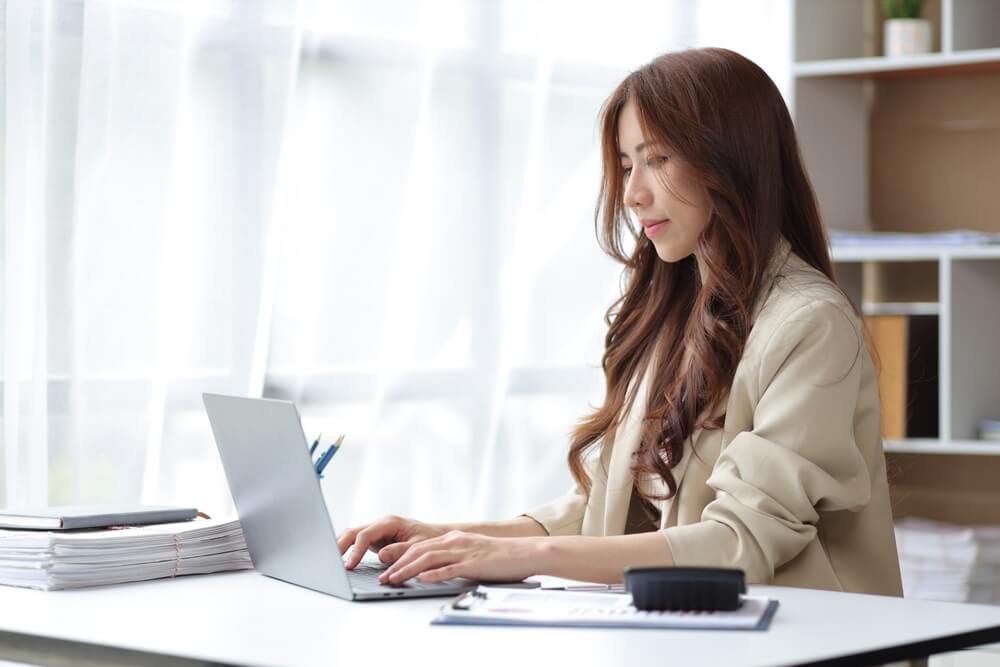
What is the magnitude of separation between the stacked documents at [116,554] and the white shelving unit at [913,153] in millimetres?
2176

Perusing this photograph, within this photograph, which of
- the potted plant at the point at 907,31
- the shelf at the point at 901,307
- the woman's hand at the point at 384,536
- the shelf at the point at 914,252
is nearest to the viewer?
the woman's hand at the point at 384,536

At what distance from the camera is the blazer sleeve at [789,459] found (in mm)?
1594

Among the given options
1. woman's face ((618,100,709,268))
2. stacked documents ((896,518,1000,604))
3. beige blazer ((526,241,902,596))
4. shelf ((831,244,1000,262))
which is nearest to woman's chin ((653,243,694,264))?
woman's face ((618,100,709,268))

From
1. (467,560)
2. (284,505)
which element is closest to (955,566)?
(467,560)

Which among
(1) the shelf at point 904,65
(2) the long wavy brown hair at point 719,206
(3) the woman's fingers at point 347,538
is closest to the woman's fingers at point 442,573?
(3) the woman's fingers at point 347,538

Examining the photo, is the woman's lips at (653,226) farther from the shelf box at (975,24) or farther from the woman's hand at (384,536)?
the shelf box at (975,24)

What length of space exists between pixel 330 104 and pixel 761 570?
1.80 m

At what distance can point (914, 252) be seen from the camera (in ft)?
10.9

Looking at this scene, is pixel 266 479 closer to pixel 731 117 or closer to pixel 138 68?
pixel 731 117

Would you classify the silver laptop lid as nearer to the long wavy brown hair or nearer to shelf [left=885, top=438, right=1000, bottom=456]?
the long wavy brown hair

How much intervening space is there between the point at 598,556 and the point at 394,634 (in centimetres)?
36

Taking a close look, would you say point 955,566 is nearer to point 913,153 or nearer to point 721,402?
point 913,153

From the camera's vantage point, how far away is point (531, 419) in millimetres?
3559

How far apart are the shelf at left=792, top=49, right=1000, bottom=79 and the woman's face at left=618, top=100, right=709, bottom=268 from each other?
5.70ft
